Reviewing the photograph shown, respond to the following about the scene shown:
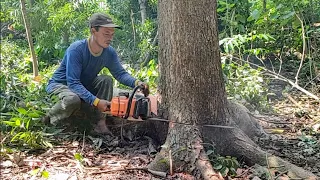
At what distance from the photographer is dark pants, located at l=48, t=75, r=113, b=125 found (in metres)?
3.32

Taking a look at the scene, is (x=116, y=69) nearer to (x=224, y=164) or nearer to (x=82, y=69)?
(x=82, y=69)

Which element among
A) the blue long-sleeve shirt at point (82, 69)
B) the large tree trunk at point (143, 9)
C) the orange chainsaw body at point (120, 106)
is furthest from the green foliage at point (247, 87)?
the large tree trunk at point (143, 9)

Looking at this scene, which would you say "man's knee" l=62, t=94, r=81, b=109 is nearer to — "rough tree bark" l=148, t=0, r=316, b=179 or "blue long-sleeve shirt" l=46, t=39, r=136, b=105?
"blue long-sleeve shirt" l=46, t=39, r=136, b=105

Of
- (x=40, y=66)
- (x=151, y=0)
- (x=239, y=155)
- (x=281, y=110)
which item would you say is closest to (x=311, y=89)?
(x=281, y=110)

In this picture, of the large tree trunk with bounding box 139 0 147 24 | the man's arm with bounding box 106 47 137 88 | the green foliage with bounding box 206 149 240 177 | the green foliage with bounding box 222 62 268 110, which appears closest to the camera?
the green foliage with bounding box 206 149 240 177

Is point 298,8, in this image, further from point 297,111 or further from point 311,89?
point 297,111

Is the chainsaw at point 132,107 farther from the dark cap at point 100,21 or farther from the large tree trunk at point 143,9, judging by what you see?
the large tree trunk at point 143,9

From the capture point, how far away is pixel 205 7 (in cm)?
286

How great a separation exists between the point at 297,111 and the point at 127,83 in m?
2.22

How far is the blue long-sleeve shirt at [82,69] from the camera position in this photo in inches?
129

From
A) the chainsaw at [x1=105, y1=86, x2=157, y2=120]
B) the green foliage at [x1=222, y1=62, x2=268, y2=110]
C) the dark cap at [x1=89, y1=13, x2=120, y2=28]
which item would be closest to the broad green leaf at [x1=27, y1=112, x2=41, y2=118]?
the chainsaw at [x1=105, y1=86, x2=157, y2=120]

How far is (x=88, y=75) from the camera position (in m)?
3.61

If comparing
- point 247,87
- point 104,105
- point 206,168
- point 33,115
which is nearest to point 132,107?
point 104,105

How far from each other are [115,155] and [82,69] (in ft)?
3.04
